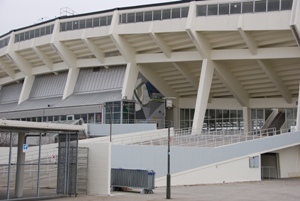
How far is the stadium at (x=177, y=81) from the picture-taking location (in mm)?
31562

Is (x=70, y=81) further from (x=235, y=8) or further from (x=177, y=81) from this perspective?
(x=235, y=8)

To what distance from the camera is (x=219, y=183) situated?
29297 millimetres

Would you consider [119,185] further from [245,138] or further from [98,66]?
[98,66]

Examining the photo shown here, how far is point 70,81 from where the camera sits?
168 ft

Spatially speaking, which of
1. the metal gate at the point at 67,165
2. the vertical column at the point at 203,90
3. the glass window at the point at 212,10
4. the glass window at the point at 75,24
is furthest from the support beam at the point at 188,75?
the metal gate at the point at 67,165

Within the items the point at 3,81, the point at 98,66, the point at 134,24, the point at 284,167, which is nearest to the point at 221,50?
the point at 134,24

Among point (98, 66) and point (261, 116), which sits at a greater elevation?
point (98, 66)

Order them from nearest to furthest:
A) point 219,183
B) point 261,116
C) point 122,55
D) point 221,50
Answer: point 219,183, point 221,50, point 122,55, point 261,116

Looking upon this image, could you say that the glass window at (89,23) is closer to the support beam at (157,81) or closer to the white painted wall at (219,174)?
the support beam at (157,81)

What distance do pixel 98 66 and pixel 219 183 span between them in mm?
25573

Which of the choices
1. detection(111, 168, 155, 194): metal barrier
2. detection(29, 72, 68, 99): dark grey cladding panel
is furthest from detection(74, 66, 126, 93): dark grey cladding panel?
detection(111, 168, 155, 194): metal barrier

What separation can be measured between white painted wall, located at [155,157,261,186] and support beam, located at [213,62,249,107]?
13.7 m

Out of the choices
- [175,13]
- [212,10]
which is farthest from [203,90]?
[175,13]

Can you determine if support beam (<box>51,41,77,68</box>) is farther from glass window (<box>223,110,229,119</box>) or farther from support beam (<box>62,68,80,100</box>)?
glass window (<box>223,110,229,119</box>)
